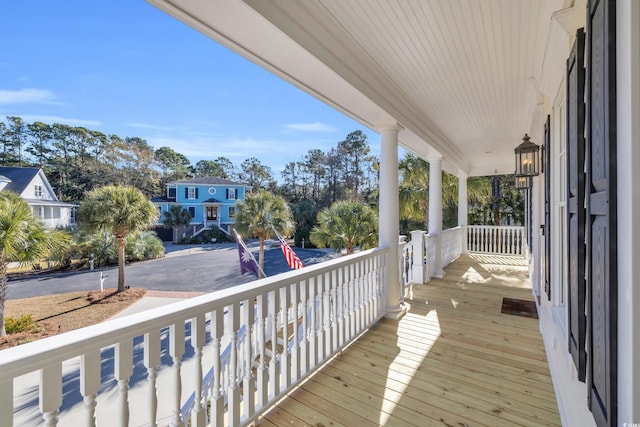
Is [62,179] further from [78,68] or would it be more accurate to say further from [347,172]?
[347,172]

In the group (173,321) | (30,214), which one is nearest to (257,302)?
(173,321)

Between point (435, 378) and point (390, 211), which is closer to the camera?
point (435, 378)

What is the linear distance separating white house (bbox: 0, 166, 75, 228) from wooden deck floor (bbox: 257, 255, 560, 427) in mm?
4593

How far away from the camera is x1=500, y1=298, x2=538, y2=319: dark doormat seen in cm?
348

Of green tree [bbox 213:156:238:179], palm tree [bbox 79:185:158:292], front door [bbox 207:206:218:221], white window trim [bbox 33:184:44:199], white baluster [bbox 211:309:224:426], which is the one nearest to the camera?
white baluster [bbox 211:309:224:426]

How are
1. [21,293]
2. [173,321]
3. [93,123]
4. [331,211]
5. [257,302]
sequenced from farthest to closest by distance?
[331,211] → [93,123] → [21,293] → [257,302] → [173,321]

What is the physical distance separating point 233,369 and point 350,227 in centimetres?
602

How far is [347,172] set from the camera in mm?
23609

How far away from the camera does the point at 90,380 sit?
0.97 metres

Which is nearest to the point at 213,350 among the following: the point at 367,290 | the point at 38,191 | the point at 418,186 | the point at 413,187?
the point at 367,290

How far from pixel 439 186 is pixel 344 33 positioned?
4189 mm

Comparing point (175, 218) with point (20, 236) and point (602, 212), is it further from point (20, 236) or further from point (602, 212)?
point (602, 212)

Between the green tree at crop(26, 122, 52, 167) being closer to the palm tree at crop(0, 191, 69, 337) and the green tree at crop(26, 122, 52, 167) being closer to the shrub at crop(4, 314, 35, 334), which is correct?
the palm tree at crop(0, 191, 69, 337)

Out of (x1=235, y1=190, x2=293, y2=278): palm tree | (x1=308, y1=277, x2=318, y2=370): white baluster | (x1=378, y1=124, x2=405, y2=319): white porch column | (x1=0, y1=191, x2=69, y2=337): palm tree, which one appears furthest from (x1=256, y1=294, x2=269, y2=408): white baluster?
(x1=235, y1=190, x2=293, y2=278): palm tree
